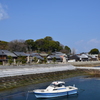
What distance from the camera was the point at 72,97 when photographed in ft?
73.5

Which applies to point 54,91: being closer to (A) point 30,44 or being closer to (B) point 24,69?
(B) point 24,69

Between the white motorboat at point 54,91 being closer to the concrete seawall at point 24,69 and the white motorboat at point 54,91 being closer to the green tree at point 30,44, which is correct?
the concrete seawall at point 24,69

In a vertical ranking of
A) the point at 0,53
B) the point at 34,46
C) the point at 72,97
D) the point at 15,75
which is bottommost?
the point at 72,97

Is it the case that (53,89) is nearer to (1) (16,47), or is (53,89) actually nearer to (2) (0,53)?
(2) (0,53)

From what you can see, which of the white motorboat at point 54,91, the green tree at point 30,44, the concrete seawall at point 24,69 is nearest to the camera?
the white motorboat at point 54,91

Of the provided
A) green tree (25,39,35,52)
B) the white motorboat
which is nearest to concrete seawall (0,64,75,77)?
the white motorboat

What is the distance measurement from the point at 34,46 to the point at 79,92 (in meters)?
92.1

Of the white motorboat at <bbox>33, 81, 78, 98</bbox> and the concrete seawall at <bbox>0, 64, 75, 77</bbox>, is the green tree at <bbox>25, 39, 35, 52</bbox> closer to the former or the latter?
the concrete seawall at <bbox>0, 64, 75, 77</bbox>

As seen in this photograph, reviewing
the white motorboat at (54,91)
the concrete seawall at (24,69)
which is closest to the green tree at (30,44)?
the concrete seawall at (24,69)

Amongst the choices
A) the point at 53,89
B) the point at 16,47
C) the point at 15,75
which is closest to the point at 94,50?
the point at 16,47

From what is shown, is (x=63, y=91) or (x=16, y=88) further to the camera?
(x=16, y=88)

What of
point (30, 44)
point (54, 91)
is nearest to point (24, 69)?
point (54, 91)

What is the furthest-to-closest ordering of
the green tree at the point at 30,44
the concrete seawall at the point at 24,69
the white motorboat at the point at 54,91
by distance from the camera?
1. the green tree at the point at 30,44
2. the concrete seawall at the point at 24,69
3. the white motorboat at the point at 54,91

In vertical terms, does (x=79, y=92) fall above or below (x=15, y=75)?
below
